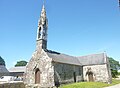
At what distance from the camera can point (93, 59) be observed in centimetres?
3616

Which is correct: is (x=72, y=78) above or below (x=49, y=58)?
below

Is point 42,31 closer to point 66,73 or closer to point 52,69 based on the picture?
point 52,69

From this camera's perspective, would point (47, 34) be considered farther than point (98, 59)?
No

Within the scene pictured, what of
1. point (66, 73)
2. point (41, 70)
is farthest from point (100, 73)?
point (41, 70)

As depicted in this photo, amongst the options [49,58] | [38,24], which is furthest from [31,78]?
[38,24]

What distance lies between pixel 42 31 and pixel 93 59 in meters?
15.3

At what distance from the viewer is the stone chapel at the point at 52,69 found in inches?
1014

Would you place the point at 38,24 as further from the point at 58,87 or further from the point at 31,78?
the point at 58,87

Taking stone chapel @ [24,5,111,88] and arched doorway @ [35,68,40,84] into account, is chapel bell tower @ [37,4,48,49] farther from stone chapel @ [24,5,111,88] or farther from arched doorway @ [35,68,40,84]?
arched doorway @ [35,68,40,84]

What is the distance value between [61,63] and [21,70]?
35447 millimetres

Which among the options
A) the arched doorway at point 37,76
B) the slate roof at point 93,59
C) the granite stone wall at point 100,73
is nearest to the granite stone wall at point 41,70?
the arched doorway at point 37,76

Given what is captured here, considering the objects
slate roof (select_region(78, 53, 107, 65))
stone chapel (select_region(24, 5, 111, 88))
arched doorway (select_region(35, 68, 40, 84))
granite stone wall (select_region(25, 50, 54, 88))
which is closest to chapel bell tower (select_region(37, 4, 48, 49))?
stone chapel (select_region(24, 5, 111, 88))

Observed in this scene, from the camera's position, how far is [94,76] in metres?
33.6

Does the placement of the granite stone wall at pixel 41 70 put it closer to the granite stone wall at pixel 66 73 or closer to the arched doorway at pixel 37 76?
the arched doorway at pixel 37 76
